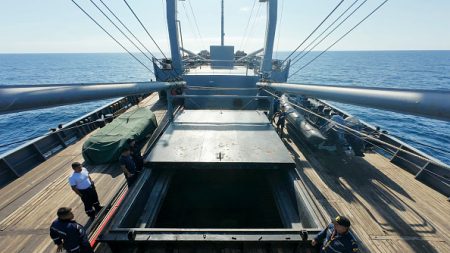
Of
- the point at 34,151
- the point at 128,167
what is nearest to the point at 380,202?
the point at 128,167

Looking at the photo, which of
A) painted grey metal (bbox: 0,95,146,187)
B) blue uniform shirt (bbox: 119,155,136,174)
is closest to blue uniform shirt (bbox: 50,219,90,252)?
blue uniform shirt (bbox: 119,155,136,174)

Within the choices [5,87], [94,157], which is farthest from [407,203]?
[94,157]

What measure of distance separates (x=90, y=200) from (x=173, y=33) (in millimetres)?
15167

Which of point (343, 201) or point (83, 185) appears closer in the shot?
point (83, 185)

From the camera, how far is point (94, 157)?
29.4 feet

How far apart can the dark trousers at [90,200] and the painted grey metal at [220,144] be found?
1677 millimetres

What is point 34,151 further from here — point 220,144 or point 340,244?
point 340,244

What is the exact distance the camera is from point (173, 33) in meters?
17.8

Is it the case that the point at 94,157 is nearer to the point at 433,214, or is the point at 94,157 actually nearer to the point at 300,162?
the point at 300,162

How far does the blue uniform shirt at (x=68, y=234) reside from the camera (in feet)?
13.7

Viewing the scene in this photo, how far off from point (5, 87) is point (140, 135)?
769 cm

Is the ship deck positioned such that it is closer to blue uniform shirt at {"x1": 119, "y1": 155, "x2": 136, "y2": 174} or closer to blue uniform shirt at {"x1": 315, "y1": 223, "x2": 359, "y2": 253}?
blue uniform shirt at {"x1": 119, "y1": 155, "x2": 136, "y2": 174}

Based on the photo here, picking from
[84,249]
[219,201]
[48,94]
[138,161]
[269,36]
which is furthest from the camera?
[269,36]

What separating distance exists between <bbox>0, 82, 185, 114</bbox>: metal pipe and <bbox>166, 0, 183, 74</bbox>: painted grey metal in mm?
13263
